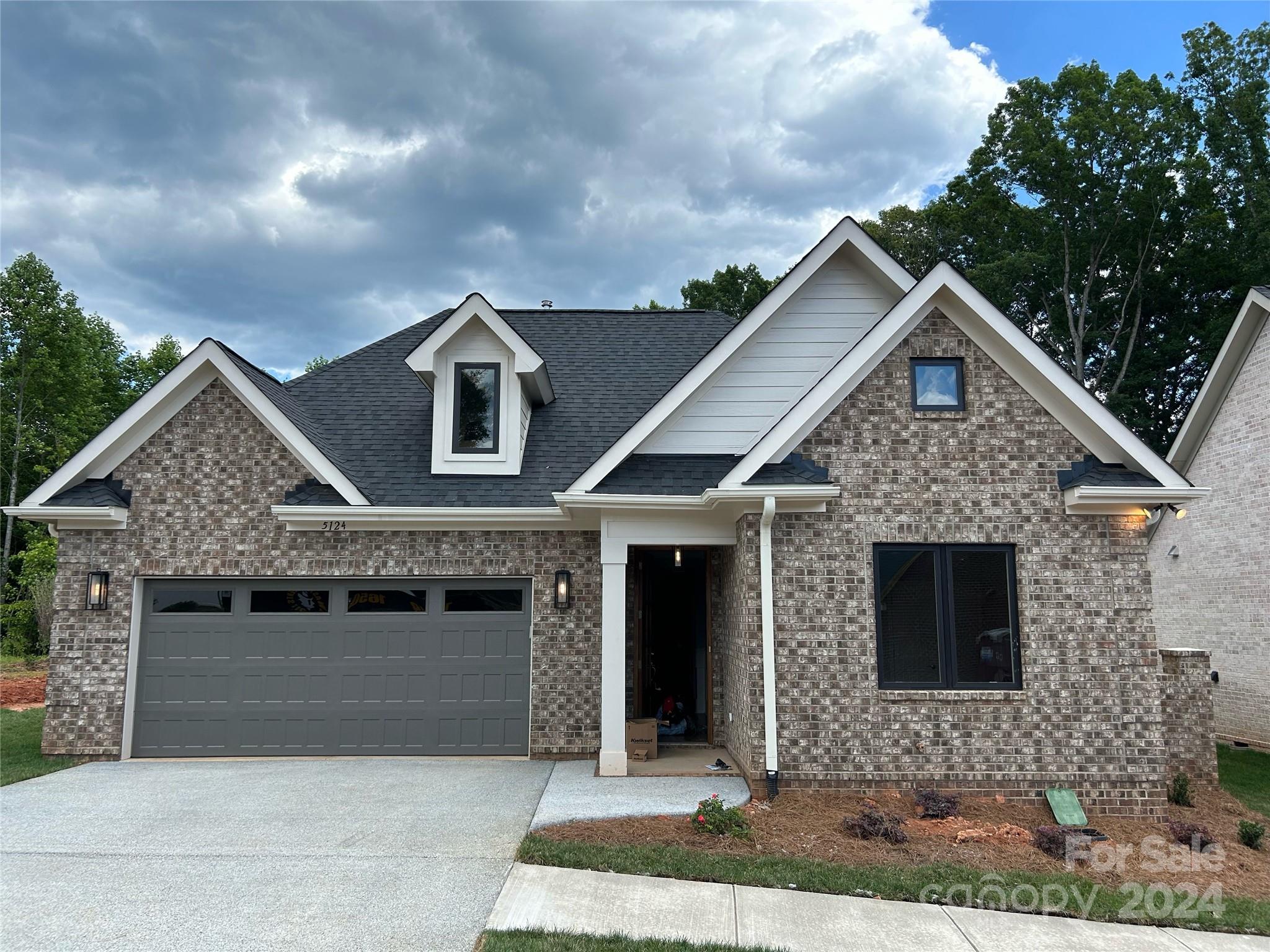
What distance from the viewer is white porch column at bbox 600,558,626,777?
8.65 m

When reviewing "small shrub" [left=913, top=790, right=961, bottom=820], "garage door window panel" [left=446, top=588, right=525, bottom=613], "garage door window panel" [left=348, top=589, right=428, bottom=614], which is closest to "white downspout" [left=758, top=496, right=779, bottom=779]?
"small shrub" [left=913, top=790, right=961, bottom=820]

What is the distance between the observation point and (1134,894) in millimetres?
5512

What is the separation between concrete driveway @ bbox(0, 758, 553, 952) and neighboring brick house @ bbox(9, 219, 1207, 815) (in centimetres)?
121

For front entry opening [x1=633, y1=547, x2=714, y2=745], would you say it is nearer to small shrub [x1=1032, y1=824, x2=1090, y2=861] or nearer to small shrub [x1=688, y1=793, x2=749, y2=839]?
small shrub [x1=688, y1=793, x2=749, y2=839]

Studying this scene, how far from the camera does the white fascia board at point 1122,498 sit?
24.6ft

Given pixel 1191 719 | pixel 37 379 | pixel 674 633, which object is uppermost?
pixel 37 379

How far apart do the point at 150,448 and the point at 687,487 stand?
23.3ft

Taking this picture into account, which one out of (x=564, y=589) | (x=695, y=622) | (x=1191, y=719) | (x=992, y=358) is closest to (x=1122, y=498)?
(x=992, y=358)

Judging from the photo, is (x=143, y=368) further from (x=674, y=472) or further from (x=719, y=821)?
(x=719, y=821)

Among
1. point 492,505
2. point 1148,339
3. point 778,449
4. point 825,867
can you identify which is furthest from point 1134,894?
point 1148,339

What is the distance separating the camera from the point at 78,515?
9.45 meters

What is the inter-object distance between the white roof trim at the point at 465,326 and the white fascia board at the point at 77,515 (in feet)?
13.6

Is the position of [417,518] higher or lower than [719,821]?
higher

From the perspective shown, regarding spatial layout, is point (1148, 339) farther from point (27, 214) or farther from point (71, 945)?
point (27, 214)
